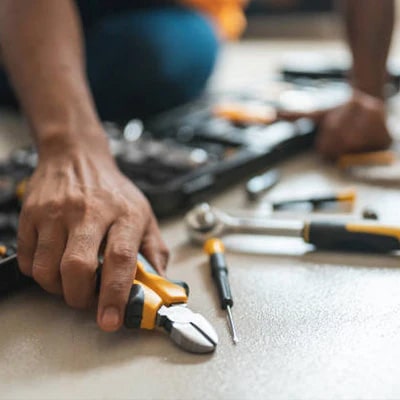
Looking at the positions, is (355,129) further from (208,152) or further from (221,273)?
Answer: (221,273)

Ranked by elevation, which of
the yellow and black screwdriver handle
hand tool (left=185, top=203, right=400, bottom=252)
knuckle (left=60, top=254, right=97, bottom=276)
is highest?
knuckle (left=60, top=254, right=97, bottom=276)

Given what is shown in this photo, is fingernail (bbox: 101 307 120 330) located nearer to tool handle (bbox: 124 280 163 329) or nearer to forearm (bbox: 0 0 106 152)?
tool handle (bbox: 124 280 163 329)

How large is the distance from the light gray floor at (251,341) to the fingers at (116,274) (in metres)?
0.04

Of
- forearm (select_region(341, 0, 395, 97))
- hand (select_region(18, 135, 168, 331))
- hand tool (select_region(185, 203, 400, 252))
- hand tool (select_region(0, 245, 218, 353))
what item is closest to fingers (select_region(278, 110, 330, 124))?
forearm (select_region(341, 0, 395, 97))

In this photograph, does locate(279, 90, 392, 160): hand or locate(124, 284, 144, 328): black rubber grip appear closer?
locate(124, 284, 144, 328): black rubber grip

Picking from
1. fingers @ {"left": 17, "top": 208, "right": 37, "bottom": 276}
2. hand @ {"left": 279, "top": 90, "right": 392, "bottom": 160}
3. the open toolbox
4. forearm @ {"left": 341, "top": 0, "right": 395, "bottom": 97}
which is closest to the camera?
fingers @ {"left": 17, "top": 208, "right": 37, "bottom": 276}

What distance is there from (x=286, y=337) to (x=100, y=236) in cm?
19

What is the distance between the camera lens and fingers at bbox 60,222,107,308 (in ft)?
1.69

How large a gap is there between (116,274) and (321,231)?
25 cm

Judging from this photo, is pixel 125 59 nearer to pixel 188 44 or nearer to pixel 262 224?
pixel 188 44

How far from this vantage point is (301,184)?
894mm

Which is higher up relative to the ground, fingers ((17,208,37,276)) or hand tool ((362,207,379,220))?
fingers ((17,208,37,276))

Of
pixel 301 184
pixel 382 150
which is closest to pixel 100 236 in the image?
pixel 301 184

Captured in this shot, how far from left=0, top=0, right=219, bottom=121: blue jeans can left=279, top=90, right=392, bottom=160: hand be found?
421 mm
